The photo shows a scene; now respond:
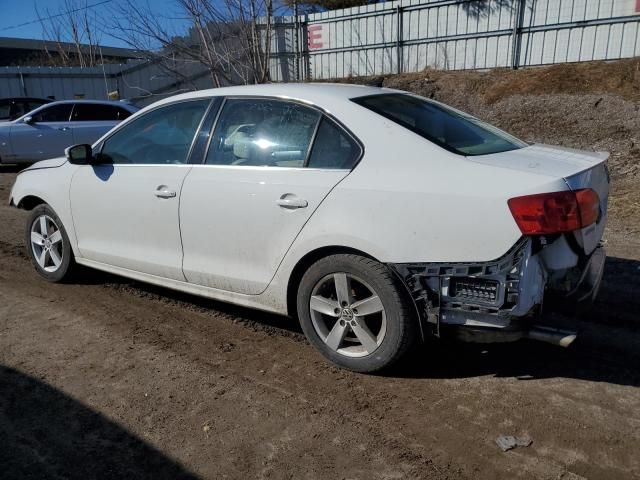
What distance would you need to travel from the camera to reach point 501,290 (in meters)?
2.87

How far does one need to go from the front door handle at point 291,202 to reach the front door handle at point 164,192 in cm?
96

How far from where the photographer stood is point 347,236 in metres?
3.20

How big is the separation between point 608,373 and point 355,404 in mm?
1564

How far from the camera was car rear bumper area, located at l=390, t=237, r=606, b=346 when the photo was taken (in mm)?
2854

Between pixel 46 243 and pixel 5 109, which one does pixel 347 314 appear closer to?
pixel 46 243

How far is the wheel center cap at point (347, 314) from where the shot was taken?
133 inches

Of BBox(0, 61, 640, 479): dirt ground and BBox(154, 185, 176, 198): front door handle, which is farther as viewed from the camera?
BBox(154, 185, 176, 198): front door handle

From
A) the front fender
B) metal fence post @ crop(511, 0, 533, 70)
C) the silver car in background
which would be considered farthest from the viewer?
metal fence post @ crop(511, 0, 533, 70)

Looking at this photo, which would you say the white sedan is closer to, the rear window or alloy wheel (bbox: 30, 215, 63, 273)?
the rear window

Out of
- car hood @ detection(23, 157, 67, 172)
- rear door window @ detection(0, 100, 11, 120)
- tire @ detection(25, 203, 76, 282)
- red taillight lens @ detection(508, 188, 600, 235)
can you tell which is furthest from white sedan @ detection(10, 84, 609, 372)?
rear door window @ detection(0, 100, 11, 120)

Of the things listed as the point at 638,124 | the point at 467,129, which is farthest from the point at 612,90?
the point at 467,129

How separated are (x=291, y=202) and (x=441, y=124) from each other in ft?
3.63

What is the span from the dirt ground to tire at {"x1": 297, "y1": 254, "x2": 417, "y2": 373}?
0.52 ft

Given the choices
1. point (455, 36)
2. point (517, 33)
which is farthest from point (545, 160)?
point (455, 36)
